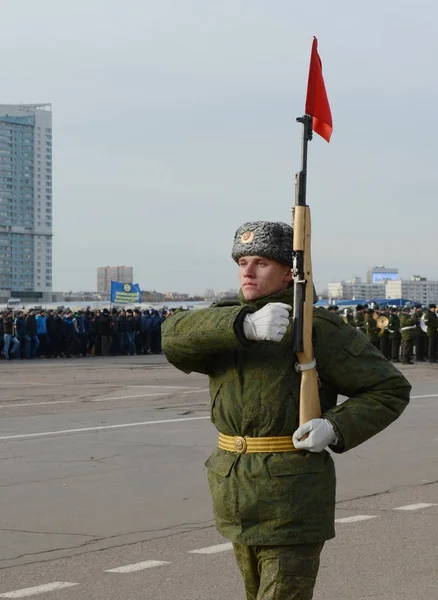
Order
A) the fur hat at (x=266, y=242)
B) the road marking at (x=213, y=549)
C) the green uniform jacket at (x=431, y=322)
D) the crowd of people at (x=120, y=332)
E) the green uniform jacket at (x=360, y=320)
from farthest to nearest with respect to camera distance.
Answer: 1. the green uniform jacket at (x=360, y=320)
2. the crowd of people at (x=120, y=332)
3. the green uniform jacket at (x=431, y=322)
4. the road marking at (x=213, y=549)
5. the fur hat at (x=266, y=242)

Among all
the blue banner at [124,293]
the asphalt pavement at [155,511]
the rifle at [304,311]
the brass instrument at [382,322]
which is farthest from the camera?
the blue banner at [124,293]

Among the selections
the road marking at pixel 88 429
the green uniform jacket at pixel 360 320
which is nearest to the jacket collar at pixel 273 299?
the road marking at pixel 88 429

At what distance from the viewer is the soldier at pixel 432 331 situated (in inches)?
1256

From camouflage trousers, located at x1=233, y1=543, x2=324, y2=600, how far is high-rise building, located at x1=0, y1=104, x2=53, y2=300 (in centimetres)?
17828

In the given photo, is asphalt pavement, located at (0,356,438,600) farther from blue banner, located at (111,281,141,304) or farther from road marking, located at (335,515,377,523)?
blue banner, located at (111,281,141,304)

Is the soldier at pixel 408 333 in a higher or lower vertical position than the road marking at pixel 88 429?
higher

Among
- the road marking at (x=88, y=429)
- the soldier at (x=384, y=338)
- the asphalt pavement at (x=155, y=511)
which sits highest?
the soldier at (x=384, y=338)

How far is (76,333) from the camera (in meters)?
36.1

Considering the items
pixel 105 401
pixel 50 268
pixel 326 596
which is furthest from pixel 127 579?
pixel 50 268

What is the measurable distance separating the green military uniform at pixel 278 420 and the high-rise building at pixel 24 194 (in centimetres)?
17812

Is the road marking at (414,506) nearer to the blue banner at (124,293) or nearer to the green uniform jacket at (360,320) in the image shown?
the green uniform jacket at (360,320)

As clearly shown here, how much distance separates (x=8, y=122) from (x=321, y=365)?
179454 mm

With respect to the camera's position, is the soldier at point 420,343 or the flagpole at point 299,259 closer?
the flagpole at point 299,259

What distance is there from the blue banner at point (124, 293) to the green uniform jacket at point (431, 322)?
66.8 feet
